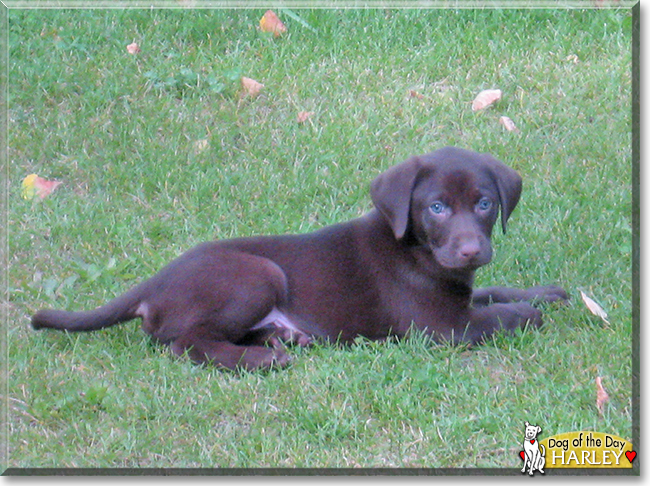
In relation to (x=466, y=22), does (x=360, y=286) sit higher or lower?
lower

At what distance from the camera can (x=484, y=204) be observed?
4.21 metres

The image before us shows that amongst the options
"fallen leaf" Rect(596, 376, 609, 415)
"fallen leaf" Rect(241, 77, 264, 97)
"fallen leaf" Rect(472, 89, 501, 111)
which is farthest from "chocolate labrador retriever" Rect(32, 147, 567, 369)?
"fallen leaf" Rect(241, 77, 264, 97)

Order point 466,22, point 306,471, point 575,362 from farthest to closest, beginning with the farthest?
point 466,22
point 575,362
point 306,471

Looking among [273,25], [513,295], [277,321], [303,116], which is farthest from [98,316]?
[273,25]

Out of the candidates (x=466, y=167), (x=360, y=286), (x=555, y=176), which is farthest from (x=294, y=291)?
(x=555, y=176)

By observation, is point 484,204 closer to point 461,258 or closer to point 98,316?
point 461,258

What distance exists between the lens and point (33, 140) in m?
6.33

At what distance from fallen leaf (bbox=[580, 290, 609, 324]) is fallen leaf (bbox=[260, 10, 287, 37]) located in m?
3.43

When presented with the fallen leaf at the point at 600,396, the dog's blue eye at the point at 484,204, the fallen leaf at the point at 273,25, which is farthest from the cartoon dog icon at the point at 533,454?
the fallen leaf at the point at 273,25

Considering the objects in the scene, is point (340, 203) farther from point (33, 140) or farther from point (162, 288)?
point (33, 140)

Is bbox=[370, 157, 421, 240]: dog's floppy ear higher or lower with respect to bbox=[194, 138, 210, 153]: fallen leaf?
higher

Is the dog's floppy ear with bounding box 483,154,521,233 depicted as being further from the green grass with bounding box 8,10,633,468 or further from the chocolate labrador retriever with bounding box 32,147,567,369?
the green grass with bounding box 8,10,633,468

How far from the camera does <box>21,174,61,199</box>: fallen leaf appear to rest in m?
5.89

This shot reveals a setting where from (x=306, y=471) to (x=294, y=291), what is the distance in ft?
3.63
